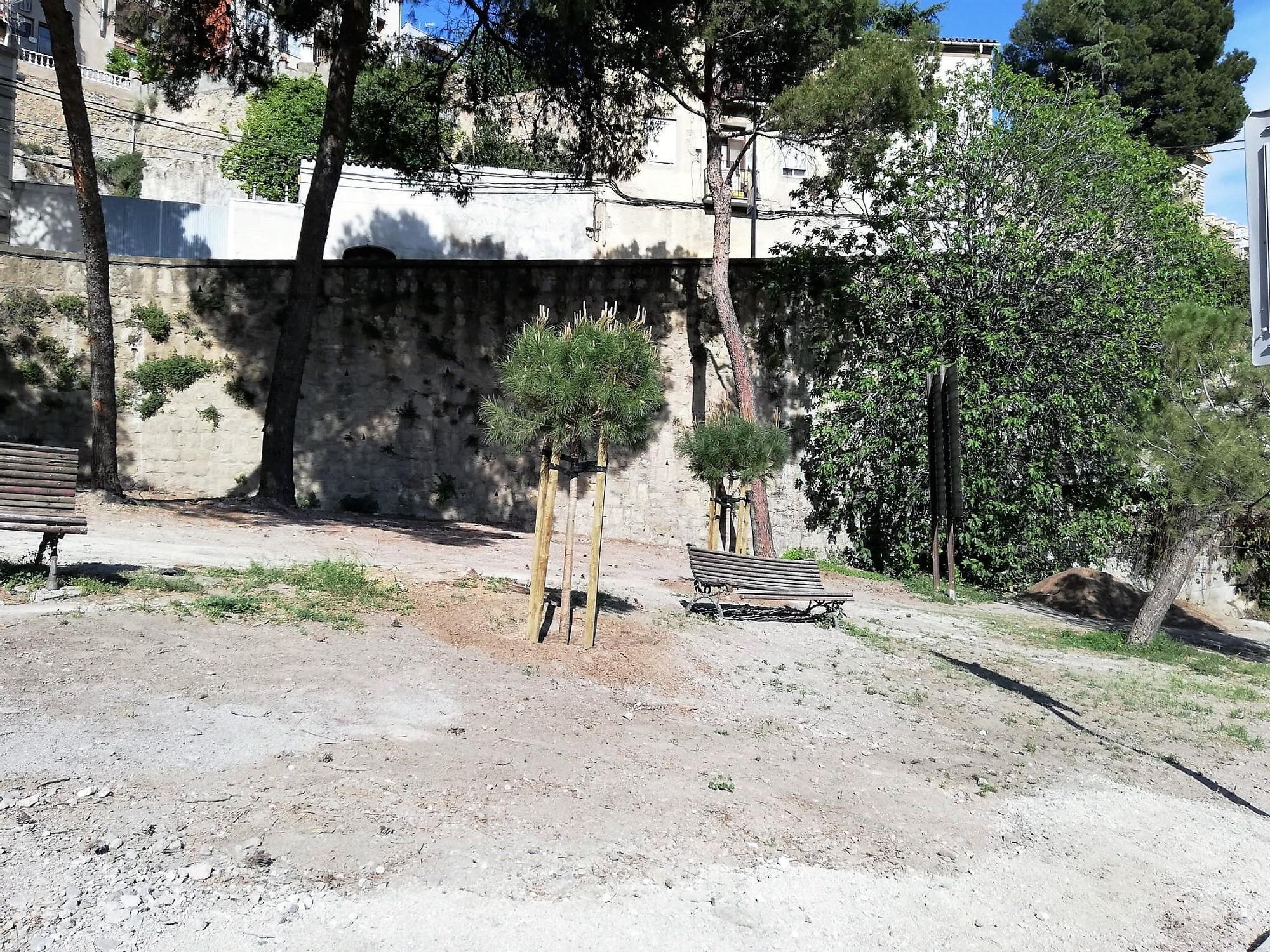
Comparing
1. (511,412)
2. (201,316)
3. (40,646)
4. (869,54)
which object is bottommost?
(40,646)

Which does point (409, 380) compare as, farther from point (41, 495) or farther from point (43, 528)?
point (43, 528)

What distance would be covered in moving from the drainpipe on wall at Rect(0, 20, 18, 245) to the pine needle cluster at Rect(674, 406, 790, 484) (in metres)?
13.7

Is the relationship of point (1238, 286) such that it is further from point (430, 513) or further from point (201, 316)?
point (201, 316)

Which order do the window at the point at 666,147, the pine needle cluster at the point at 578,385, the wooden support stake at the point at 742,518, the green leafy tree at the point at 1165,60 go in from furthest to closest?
1. the green leafy tree at the point at 1165,60
2. the window at the point at 666,147
3. the wooden support stake at the point at 742,518
4. the pine needle cluster at the point at 578,385

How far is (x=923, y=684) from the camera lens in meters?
8.95

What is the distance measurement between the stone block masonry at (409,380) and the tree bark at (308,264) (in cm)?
327

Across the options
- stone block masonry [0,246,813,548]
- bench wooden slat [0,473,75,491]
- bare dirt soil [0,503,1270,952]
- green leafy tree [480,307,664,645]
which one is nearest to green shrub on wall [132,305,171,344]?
stone block masonry [0,246,813,548]

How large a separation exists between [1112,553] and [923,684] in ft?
31.0

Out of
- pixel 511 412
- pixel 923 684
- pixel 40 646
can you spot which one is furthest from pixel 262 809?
pixel 923 684

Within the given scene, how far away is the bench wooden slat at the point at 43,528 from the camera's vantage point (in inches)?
281

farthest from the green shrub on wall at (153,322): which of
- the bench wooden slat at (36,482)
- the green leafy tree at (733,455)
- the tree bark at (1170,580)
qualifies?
the tree bark at (1170,580)

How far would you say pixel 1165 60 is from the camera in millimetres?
38375

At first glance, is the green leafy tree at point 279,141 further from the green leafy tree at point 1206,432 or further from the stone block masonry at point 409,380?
the green leafy tree at point 1206,432

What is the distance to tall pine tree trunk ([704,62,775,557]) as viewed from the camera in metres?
15.6
